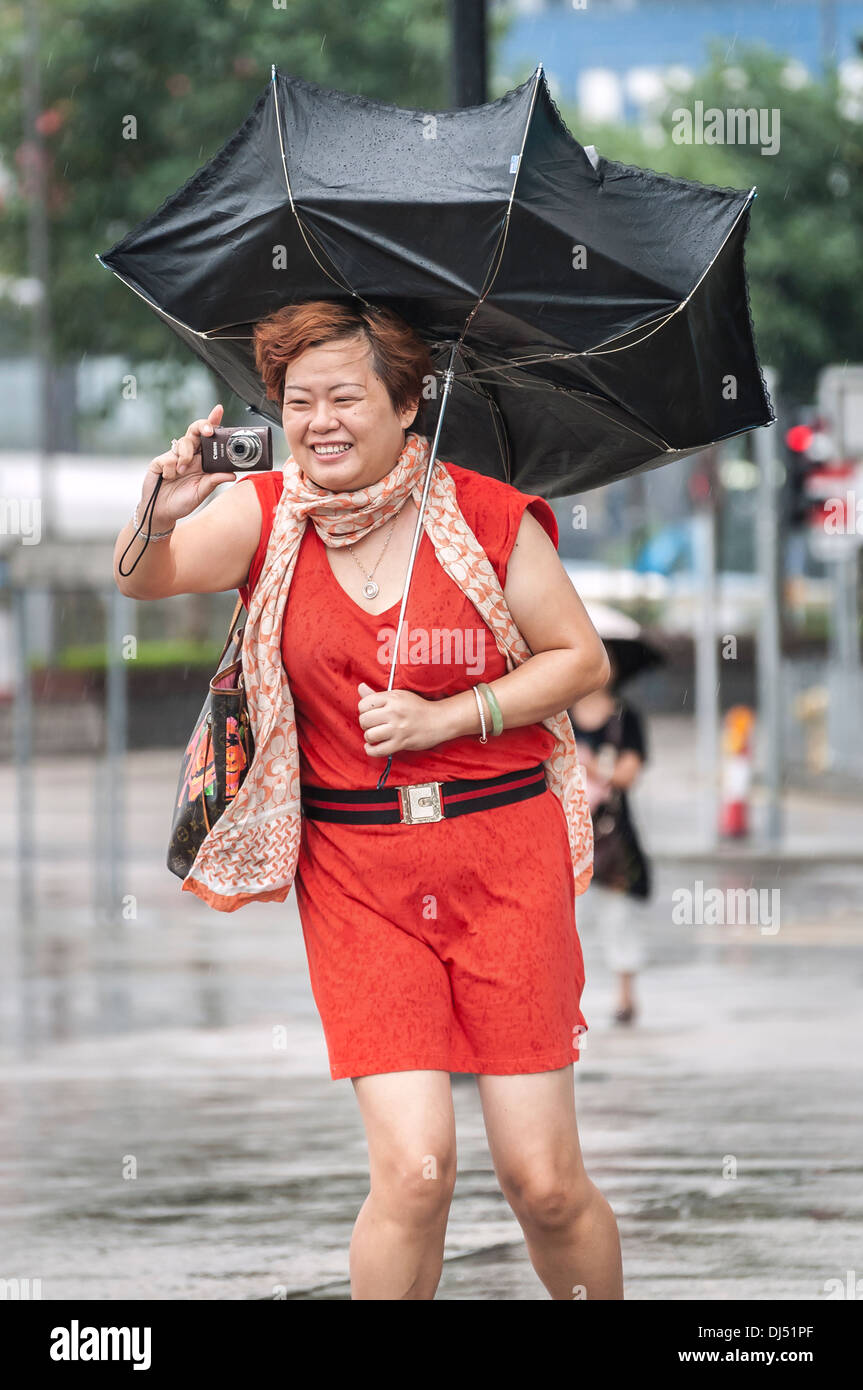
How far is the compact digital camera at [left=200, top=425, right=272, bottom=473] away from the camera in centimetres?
359

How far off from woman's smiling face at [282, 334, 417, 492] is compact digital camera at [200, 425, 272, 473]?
0.06 meters

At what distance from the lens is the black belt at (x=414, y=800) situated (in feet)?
11.9

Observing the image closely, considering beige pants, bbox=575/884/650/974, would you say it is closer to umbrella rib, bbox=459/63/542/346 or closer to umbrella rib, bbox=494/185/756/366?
umbrella rib, bbox=494/185/756/366

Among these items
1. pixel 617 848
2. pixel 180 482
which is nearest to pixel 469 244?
pixel 180 482

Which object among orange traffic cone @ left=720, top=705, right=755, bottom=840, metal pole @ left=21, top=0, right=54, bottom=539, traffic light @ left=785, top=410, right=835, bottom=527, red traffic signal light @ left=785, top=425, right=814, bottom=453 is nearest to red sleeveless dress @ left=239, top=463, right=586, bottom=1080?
orange traffic cone @ left=720, top=705, right=755, bottom=840

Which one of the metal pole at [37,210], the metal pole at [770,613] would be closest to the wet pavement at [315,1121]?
the metal pole at [770,613]

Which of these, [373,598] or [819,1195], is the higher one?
[373,598]

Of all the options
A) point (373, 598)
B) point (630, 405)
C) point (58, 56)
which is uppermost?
point (58, 56)

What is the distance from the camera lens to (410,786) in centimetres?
365

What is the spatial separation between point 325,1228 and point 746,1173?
129cm

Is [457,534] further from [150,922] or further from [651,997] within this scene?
[150,922]

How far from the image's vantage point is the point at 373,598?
3.67m

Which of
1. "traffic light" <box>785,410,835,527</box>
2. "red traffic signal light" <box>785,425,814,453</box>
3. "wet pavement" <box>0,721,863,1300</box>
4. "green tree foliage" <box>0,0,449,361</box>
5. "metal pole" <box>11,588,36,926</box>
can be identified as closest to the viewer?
"wet pavement" <box>0,721,863,1300</box>
